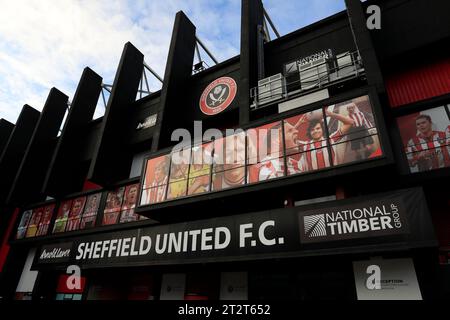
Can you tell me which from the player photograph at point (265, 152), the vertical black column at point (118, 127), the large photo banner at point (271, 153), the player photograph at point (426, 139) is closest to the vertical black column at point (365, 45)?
the large photo banner at point (271, 153)

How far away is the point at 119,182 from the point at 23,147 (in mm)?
19544

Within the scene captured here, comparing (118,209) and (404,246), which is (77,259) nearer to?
(118,209)

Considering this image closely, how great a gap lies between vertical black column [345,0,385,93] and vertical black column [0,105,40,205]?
3668 cm

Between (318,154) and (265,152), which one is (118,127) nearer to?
(265,152)

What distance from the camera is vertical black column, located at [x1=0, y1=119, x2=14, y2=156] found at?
3672cm

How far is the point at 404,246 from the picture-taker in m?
9.89

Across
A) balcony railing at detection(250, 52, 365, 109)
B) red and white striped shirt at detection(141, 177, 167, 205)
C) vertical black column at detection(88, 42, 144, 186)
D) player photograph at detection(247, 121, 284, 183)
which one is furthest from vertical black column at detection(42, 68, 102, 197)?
player photograph at detection(247, 121, 284, 183)

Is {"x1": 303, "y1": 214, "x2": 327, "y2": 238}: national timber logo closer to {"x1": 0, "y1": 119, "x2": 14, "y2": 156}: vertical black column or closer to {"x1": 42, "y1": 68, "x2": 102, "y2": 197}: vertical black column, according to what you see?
{"x1": 42, "y1": 68, "x2": 102, "y2": 197}: vertical black column

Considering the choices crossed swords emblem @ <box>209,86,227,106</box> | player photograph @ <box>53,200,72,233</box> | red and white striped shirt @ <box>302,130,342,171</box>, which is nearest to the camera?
red and white striped shirt @ <box>302,130,342,171</box>

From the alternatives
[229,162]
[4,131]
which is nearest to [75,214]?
[229,162]

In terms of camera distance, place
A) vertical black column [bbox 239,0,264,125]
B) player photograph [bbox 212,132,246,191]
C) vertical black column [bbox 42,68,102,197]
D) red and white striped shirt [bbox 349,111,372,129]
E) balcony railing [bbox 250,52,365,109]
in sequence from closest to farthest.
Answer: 1. red and white striped shirt [bbox 349,111,372,129]
2. player photograph [bbox 212,132,246,191]
3. balcony railing [bbox 250,52,365,109]
4. vertical black column [bbox 239,0,264,125]
5. vertical black column [bbox 42,68,102,197]

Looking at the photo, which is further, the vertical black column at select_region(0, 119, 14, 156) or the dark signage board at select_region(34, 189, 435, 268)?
the vertical black column at select_region(0, 119, 14, 156)

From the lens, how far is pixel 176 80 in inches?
928
